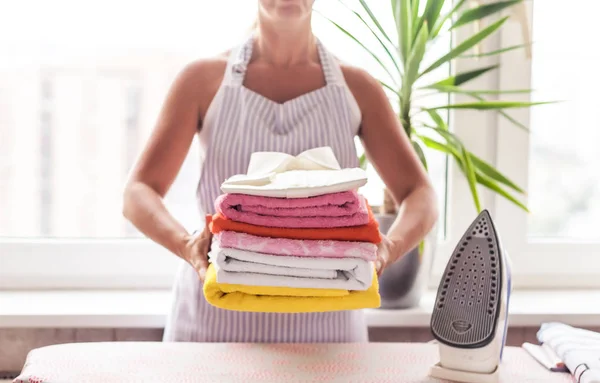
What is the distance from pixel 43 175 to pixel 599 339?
130cm

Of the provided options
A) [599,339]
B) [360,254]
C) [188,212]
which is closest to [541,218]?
[599,339]

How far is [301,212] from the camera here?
3.18 ft

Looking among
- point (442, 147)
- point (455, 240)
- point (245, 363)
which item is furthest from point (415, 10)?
point (245, 363)

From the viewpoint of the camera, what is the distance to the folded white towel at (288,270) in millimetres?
973

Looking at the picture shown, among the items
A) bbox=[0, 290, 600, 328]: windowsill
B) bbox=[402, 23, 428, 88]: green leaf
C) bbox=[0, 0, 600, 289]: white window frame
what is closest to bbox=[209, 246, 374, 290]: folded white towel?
bbox=[0, 290, 600, 328]: windowsill

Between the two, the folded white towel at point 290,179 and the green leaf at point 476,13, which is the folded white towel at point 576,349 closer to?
the folded white towel at point 290,179

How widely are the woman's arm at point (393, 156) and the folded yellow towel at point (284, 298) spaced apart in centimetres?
31

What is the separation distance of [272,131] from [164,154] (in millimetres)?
193

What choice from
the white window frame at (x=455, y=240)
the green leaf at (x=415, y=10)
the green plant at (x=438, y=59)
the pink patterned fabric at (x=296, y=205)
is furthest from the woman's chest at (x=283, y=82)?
the white window frame at (x=455, y=240)

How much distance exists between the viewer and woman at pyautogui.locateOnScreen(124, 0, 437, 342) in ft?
4.25

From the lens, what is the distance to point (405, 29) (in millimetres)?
1564

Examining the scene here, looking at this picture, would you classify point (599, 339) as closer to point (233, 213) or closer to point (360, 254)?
point (360, 254)

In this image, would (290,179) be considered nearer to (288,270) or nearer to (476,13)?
(288,270)

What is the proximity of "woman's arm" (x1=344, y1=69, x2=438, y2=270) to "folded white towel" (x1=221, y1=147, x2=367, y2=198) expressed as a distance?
0.78 feet
